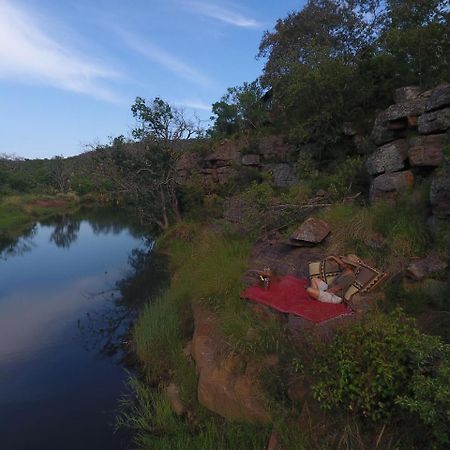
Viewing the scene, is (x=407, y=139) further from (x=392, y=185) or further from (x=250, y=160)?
(x=250, y=160)

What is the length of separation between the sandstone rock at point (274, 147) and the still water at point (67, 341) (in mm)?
5621

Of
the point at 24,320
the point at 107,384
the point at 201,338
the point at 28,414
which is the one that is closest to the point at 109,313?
the point at 24,320

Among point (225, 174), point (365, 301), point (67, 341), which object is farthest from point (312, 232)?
point (225, 174)

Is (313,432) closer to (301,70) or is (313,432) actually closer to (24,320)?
(24,320)

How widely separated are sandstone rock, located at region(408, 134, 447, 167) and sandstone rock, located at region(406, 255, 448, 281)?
7.61 ft

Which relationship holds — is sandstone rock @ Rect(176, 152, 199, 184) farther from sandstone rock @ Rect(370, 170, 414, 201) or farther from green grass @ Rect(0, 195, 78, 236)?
green grass @ Rect(0, 195, 78, 236)

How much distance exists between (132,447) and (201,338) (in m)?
1.69

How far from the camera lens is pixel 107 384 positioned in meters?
7.35

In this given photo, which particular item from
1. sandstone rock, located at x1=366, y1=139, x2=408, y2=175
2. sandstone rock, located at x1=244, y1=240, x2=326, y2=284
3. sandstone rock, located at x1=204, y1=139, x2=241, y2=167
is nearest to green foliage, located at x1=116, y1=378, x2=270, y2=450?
sandstone rock, located at x1=244, y1=240, x2=326, y2=284

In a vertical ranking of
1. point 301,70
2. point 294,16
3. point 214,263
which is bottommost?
point 214,263

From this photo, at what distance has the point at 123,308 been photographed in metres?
11.1

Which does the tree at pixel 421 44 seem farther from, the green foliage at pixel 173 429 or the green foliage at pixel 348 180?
the green foliage at pixel 173 429

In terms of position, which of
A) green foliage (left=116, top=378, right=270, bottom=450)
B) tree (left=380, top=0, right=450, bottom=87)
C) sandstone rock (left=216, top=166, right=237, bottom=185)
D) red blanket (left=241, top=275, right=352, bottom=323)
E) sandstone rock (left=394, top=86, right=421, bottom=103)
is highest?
tree (left=380, top=0, right=450, bottom=87)

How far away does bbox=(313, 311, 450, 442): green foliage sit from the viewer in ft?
10.9
